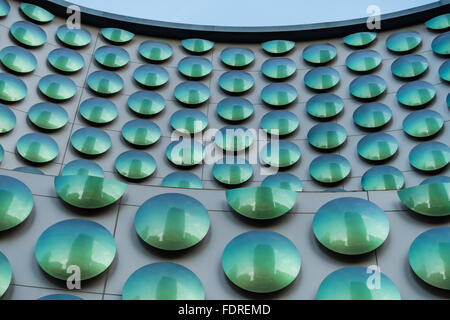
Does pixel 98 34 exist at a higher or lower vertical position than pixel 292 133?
higher

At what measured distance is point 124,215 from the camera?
6172 mm

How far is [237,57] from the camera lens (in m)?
17.1

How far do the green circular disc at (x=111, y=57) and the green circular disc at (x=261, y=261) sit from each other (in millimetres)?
12221

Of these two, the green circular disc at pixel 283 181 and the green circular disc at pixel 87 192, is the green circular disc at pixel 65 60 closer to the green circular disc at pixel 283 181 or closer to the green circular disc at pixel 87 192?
the green circular disc at pixel 283 181

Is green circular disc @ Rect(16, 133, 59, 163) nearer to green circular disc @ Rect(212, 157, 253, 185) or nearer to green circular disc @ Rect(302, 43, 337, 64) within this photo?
green circular disc @ Rect(212, 157, 253, 185)

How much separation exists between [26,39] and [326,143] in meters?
11.2

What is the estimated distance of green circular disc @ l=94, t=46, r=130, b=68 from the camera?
1614cm

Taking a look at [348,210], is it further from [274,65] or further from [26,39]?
[26,39]

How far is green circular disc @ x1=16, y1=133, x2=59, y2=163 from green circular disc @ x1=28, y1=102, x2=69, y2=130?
0.52m

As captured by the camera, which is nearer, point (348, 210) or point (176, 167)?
point (348, 210)

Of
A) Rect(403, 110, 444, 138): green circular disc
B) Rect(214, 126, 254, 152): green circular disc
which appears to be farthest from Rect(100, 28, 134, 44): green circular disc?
Rect(403, 110, 444, 138): green circular disc

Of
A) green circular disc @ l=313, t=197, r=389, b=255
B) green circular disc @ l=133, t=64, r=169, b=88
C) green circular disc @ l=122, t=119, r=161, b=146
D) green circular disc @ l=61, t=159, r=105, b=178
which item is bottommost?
green circular disc @ l=313, t=197, r=389, b=255
